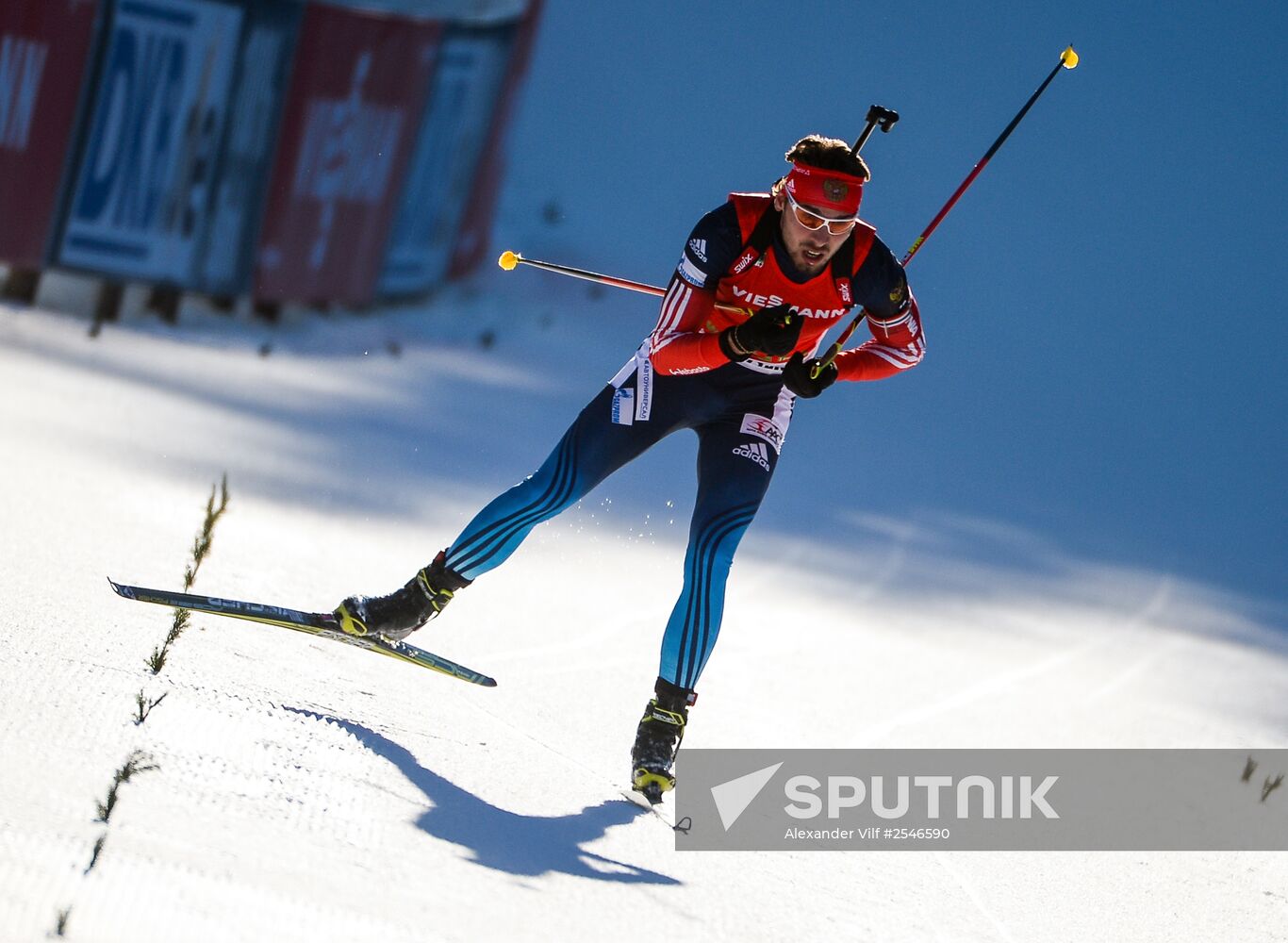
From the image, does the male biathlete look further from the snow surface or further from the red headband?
the snow surface

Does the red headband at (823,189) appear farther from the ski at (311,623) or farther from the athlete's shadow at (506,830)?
the athlete's shadow at (506,830)

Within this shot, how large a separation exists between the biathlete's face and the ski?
1.49 m

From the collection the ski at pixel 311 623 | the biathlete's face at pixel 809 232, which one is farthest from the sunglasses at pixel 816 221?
the ski at pixel 311 623

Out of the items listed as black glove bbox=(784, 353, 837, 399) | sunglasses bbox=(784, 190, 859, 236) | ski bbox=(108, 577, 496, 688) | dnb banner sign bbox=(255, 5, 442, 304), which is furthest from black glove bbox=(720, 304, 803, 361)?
Answer: dnb banner sign bbox=(255, 5, 442, 304)

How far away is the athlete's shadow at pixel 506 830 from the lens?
12.4ft

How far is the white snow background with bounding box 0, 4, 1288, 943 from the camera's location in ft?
11.1

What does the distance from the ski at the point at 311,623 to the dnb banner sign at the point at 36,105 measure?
6.05 metres

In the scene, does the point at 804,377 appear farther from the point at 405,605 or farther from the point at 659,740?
the point at 405,605

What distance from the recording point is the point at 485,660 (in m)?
5.71

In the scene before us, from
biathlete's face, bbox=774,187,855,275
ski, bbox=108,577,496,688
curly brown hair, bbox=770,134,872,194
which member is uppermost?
curly brown hair, bbox=770,134,872,194

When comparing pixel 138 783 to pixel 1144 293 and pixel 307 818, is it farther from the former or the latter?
pixel 1144 293

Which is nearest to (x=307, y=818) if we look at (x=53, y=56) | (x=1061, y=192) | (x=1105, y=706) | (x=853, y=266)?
(x=853, y=266)

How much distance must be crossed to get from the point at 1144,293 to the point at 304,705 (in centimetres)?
1599

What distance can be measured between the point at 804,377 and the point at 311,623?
158 cm
